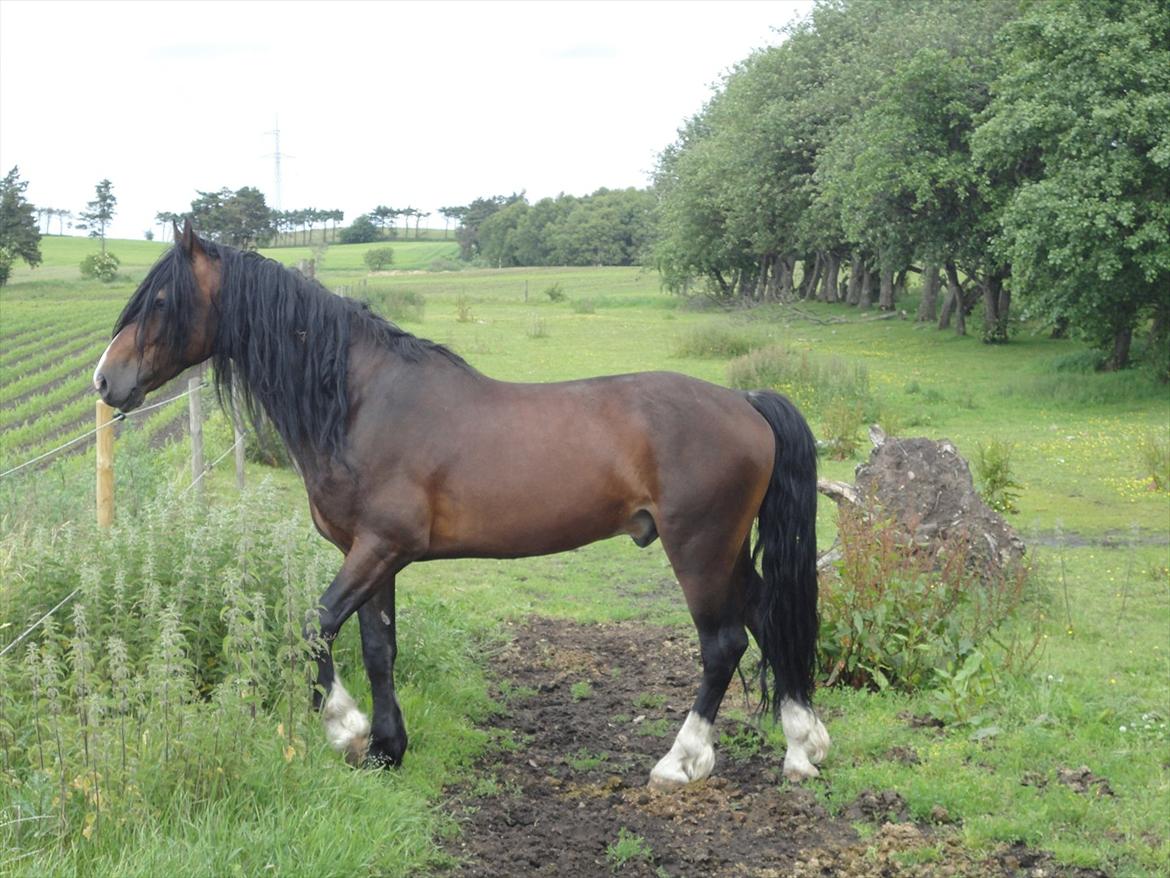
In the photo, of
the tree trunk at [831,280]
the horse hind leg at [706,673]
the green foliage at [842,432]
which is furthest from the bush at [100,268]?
the horse hind leg at [706,673]

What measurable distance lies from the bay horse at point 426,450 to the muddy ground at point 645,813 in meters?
0.30

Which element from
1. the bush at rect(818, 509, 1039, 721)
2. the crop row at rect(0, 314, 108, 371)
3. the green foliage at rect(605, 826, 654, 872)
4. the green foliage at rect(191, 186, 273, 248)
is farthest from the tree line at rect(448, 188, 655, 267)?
the green foliage at rect(605, 826, 654, 872)

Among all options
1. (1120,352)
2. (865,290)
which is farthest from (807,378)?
(865,290)

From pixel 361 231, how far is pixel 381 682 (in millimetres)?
114426

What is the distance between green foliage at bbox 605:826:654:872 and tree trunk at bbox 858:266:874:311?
141 feet

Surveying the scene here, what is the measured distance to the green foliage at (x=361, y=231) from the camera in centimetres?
11338

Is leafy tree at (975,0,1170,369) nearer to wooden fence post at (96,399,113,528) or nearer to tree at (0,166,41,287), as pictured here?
wooden fence post at (96,399,113,528)

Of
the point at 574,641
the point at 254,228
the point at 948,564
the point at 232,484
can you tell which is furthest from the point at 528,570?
the point at 254,228

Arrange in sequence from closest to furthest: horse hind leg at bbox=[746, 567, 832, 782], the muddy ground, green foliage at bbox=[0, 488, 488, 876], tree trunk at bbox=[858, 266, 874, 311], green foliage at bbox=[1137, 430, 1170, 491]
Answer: green foliage at bbox=[0, 488, 488, 876], the muddy ground, horse hind leg at bbox=[746, 567, 832, 782], green foliage at bbox=[1137, 430, 1170, 491], tree trunk at bbox=[858, 266, 874, 311]

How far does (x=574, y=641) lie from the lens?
8297 mm

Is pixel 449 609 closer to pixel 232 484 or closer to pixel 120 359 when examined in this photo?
pixel 120 359

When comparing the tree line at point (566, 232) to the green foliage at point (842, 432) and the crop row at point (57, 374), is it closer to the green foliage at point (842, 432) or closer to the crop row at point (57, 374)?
the crop row at point (57, 374)

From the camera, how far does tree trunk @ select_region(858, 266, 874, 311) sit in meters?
46.8

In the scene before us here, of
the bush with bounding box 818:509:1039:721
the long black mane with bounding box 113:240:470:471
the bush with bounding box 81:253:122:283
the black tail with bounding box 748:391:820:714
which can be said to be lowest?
the bush with bounding box 81:253:122:283
